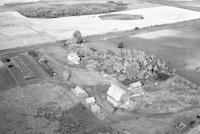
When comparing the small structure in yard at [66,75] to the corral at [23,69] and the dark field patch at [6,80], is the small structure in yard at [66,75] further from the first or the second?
the dark field patch at [6,80]

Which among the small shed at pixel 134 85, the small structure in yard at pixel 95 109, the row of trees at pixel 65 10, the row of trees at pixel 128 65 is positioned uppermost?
the row of trees at pixel 65 10

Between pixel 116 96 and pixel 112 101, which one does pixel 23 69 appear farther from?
pixel 116 96

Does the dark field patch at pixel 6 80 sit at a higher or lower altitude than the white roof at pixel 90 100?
higher

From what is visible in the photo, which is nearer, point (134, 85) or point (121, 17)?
point (134, 85)

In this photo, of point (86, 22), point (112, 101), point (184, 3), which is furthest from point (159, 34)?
Result: point (184, 3)

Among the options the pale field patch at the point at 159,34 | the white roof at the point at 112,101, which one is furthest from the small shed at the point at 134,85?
the pale field patch at the point at 159,34

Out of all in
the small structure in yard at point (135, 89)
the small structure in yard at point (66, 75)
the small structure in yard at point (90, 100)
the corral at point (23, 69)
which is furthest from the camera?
Answer: the small structure in yard at point (66, 75)
